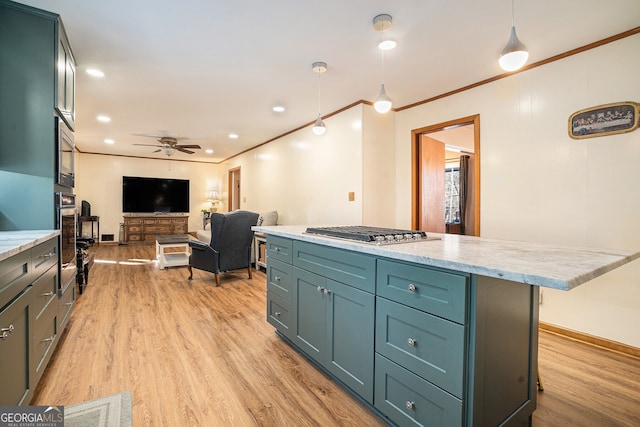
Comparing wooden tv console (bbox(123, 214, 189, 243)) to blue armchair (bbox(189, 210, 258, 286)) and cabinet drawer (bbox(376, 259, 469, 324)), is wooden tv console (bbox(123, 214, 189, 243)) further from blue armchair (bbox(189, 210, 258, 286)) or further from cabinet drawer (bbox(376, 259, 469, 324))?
cabinet drawer (bbox(376, 259, 469, 324))

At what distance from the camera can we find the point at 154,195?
8.77 meters

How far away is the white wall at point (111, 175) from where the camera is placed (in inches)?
321

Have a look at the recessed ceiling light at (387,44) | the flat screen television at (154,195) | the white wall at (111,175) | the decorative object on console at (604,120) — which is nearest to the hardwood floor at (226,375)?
the decorative object on console at (604,120)

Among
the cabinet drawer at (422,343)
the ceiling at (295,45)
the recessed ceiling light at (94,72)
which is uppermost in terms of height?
the recessed ceiling light at (94,72)

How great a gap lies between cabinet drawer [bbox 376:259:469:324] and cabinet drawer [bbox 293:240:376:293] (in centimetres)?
8

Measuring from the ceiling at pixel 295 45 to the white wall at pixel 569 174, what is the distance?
0.78 ft

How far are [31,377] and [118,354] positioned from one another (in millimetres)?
778

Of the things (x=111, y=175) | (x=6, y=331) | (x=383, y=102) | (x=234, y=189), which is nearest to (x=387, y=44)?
(x=383, y=102)

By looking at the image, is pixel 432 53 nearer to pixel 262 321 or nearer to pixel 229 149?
pixel 262 321

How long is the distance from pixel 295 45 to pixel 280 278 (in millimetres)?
1975

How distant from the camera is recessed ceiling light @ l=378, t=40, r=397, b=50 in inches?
102

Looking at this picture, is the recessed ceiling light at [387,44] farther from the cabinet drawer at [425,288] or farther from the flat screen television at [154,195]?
the flat screen television at [154,195]

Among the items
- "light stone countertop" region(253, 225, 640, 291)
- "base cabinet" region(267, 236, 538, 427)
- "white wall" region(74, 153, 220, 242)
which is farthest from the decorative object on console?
"white wall" region(74, 153, 220, 242)

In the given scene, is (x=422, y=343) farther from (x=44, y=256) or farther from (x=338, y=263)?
(x=44, y=256)
